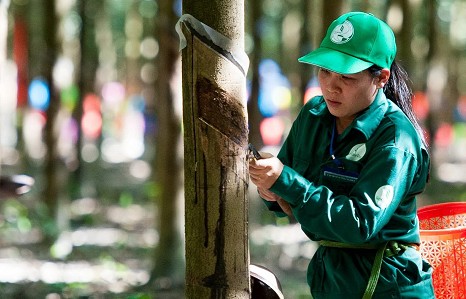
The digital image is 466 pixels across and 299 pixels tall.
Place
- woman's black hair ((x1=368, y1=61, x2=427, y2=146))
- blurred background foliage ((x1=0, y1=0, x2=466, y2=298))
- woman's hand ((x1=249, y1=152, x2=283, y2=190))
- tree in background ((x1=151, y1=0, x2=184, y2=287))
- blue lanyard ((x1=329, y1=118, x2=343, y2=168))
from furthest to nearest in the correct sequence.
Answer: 1. blurred background foliage ((x1=0, y1=0, x2=466, y2=298))
2. tree in background ((x1=151, y1=0, x2=184, y2=287))
3. woman's black hair ((x1=368, y1=61, x2=427, y2=146))
4. blue lanyard ((x1=329, y1=118, x2=343, y2=168))
5. woman's hand ((x1=249, y1=152, x2=283, y2=190))

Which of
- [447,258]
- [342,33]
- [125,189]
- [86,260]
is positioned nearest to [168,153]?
[86,260]

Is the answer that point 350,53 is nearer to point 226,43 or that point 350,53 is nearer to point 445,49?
point 226,43

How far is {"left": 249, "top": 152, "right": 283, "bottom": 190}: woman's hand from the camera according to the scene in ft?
10.1

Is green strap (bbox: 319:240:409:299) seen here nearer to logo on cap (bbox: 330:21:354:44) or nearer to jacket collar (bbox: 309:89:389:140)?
jacket collar (bbox: 309:89:389:140)

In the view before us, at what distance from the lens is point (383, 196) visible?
122 inches

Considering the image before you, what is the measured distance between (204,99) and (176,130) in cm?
641

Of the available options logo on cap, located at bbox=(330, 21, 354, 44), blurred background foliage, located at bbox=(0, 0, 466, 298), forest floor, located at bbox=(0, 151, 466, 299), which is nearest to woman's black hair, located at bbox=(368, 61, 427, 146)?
logo on cap, located at bbox=(330, 21, 354, 44)

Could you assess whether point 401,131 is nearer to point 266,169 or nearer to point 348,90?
point 348,90

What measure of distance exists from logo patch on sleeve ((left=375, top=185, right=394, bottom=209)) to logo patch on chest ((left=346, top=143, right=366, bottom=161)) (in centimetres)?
20

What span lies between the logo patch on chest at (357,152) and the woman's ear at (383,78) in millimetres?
235

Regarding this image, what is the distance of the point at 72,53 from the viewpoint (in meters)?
29.0

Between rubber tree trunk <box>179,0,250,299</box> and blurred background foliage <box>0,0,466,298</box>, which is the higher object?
rubber tree trunk <box>179,0,250,299</box>

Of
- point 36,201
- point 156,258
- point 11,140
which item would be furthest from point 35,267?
point 11,140

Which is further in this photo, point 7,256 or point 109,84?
point 109,84
